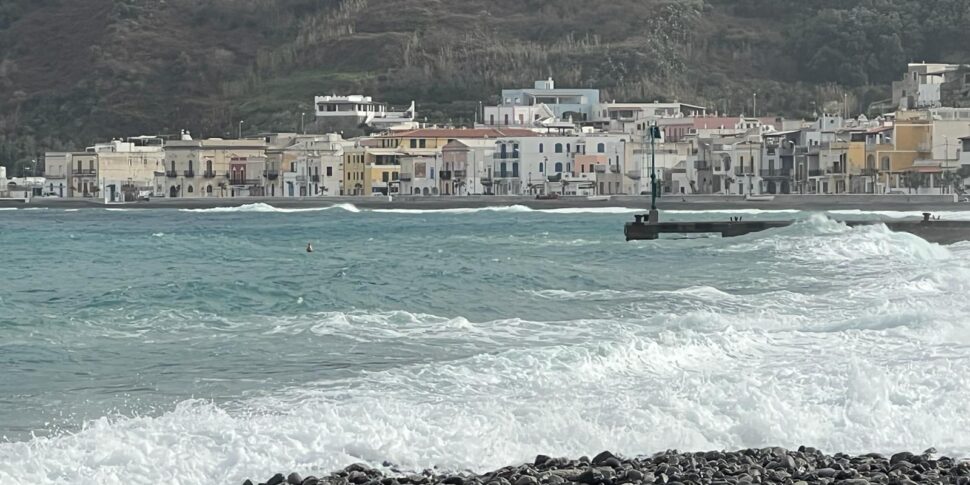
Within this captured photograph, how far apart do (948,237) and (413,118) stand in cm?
6906

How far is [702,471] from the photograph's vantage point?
32.4 feet

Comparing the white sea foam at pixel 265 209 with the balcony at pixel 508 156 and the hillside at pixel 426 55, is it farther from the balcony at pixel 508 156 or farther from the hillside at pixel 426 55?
the hillside at pixel 426 55

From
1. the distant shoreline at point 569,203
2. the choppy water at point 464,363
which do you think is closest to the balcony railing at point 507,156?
the distant shoreline at point 569,203

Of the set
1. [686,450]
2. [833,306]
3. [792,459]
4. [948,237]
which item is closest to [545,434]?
[686,450]

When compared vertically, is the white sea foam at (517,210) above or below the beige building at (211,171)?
below

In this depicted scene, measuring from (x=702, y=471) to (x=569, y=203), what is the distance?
2580 inches

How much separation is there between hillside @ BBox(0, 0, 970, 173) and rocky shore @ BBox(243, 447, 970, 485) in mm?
97752

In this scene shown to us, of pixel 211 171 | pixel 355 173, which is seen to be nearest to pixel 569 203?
pixel 355 173

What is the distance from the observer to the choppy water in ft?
36.0

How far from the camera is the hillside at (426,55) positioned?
113m

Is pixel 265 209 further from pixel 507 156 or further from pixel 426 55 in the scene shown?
pixel 426 55

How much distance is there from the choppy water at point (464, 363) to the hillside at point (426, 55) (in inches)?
3304

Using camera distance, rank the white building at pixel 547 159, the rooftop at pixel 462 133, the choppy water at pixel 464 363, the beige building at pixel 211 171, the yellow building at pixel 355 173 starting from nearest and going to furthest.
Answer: the choppy water at pixel 464 363 < the white building at pixel 547 159 < the yellow building at pixel 355 173 < the rooftop at pixel 462 133 < the beige building at pixel 211 171

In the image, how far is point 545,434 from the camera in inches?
448
